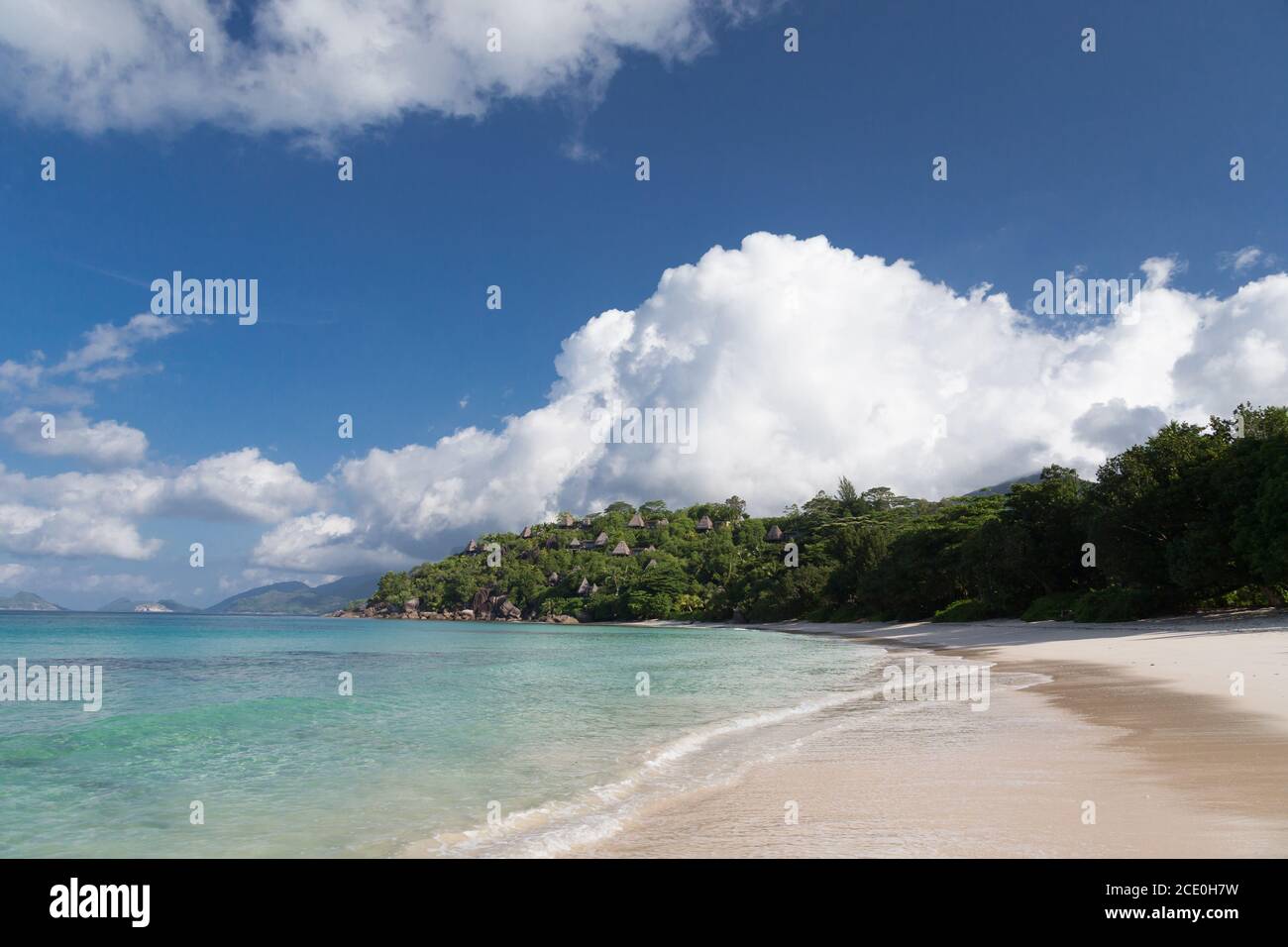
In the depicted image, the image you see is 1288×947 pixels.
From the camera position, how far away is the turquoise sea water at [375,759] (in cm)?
809

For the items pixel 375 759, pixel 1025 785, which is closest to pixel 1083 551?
pixel 1025 785

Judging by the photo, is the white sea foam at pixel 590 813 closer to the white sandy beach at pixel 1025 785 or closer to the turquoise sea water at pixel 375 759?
the turquoise sea water at pixel 375 759

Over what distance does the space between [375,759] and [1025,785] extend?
964 centimetres

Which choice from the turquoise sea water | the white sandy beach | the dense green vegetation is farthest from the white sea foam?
the dense green vegetation

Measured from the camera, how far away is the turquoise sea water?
8086mm

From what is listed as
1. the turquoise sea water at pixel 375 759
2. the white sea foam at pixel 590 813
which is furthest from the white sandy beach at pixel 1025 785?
the turquoise sea water at pixel 375 759

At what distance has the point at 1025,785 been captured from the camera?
8.22 metres

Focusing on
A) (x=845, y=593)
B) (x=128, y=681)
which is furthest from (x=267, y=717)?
(x=845, y=593)

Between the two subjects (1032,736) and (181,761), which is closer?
(1032,736)

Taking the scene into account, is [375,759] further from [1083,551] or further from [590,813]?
[1083,551]
